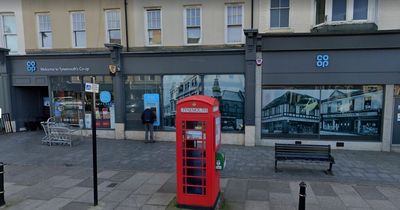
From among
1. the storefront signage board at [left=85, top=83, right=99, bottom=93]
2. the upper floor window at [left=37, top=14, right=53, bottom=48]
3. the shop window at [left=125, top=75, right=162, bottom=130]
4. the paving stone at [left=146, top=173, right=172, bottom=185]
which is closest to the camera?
the storefront signage board at [left=85, top=83, right=99, bottom=93]

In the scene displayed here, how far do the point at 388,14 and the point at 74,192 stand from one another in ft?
38.0

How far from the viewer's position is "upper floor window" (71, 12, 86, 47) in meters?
12.4

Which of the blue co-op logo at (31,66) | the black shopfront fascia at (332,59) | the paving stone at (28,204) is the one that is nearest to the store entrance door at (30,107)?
the blue co-op logo at (31,66)

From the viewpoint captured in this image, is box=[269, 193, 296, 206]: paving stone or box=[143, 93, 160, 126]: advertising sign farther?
box=[143, 93, 160, 126]: advertising sign

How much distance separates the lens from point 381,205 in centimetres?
526

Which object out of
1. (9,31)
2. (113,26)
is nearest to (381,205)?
(113,26)

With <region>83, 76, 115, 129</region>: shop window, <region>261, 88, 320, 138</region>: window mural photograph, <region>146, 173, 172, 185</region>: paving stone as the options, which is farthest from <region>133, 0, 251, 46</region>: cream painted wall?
<region>146, 173, 172, 185</region>: paving stone

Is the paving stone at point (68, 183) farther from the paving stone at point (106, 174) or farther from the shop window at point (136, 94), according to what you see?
the shop window at point (136, 94)

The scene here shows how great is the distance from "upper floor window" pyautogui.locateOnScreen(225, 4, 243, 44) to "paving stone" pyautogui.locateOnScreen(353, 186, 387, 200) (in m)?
7.13

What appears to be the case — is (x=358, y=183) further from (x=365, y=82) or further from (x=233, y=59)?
(x=233, y=59)

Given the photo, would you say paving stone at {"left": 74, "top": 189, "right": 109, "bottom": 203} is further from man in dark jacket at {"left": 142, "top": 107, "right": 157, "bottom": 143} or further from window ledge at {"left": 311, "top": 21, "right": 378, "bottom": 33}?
window ledge at {"left": 311, "top": 21, "right": 378, "bottom": 33}

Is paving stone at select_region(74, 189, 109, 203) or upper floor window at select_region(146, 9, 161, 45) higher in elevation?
upper floor window at select_region(146, 9, 161, 45)

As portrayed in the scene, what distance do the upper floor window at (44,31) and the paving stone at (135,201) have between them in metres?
10.3

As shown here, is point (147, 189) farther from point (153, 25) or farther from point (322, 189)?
point (153, 25)
